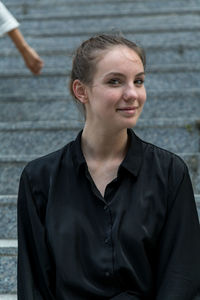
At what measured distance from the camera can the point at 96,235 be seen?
1913 millimetres

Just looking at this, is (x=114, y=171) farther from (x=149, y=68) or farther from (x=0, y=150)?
(x=149, y=68)

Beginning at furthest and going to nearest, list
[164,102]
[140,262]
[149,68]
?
[149,68] < [164,102] < [140,262]

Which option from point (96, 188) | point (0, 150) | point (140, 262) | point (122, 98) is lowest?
point (0, 150)

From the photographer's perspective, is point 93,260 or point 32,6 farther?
point 32,6

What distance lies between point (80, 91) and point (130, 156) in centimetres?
29

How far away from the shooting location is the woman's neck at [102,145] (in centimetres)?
203

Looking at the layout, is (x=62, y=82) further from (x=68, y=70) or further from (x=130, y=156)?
(x=130, y=156)

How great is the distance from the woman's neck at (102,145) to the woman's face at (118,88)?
0.08m

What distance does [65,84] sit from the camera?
14.2 ft

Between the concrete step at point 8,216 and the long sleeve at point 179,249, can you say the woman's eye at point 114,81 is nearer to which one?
the long sleeve at point 179,249

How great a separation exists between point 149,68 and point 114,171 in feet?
7.52

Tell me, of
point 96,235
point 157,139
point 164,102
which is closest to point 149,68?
point 164,102

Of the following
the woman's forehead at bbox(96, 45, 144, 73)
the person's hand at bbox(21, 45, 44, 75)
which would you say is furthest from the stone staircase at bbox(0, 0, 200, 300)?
the woman's forehead at bbox(96, 45, 144, 73)

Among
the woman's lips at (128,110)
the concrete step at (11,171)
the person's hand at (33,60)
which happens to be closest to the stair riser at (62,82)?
the person's hand at (33,60)
